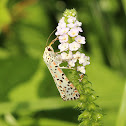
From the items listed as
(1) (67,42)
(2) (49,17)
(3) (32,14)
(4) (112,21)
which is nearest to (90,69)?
(4) (112,21)

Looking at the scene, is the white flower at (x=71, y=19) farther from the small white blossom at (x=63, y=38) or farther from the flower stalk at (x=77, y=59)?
the small white blossom at (x=63, y=38)

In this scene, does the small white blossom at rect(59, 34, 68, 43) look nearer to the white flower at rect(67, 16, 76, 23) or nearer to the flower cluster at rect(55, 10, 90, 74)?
the flower cluster at rect(55, 10, 90, 74)

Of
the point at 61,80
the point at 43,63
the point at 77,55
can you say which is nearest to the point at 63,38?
the point at 77,55

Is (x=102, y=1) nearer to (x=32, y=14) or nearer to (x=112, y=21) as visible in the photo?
(x=112, y=21)

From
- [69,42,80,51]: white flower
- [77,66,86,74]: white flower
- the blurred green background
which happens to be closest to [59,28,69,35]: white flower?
[69,42,80,51]: white flower

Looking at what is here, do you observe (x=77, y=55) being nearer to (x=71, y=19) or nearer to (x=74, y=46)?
(x=74, y=46)
